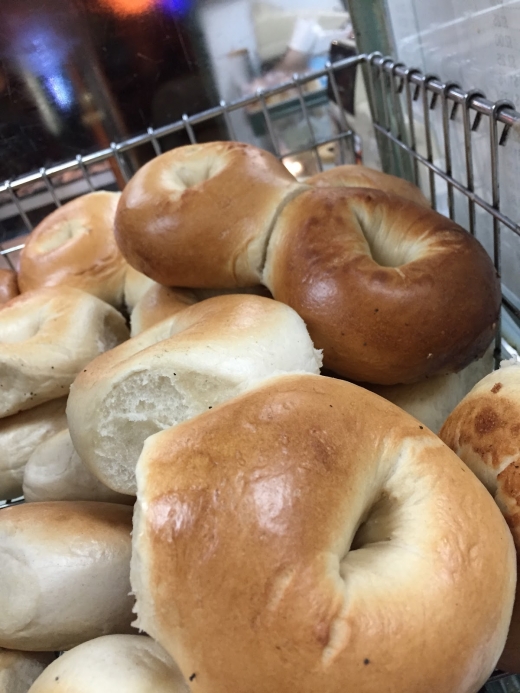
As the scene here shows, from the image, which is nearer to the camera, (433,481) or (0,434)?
(433,481)

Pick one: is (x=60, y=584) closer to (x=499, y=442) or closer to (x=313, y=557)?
(x=313, y=557)

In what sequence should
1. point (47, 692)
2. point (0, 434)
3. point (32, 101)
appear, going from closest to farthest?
1. point (47, 692)
2. point (0, 434)
3. point (32, 101)

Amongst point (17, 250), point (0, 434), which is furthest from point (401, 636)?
point (17, 250)

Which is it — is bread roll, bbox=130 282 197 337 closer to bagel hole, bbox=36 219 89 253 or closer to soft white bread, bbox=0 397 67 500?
soft white bread, bbox=0 397 67 500

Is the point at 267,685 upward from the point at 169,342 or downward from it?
downward

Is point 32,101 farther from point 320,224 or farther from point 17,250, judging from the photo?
point 320,224

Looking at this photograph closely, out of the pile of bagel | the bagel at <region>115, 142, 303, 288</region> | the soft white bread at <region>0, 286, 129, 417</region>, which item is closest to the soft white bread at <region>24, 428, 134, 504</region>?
the pile of bagel

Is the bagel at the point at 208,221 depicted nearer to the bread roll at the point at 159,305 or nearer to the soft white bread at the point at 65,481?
the bread roll at the point at 159,305
